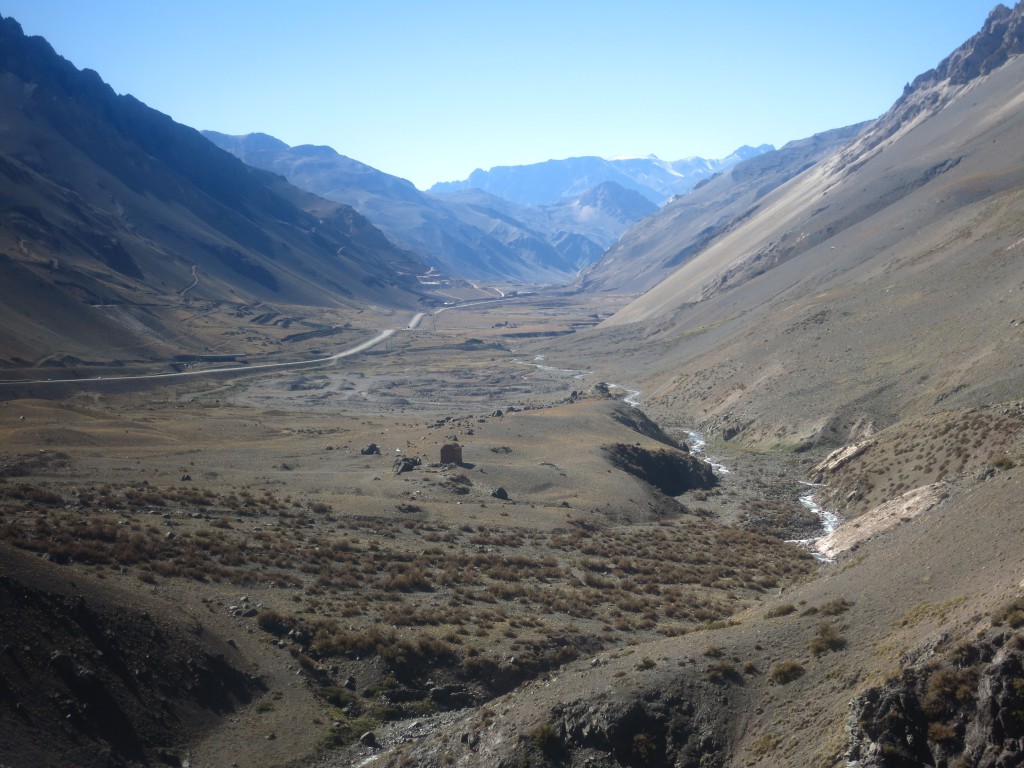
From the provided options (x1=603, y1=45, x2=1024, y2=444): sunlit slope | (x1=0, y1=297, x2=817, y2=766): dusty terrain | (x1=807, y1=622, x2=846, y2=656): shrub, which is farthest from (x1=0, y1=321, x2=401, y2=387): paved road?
(x1=807, y1=622, x2=846, y2=656): shrub

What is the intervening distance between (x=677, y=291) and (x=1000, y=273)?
314 feet

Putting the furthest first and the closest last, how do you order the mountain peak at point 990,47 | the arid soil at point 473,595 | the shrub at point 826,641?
the mountain peak at point 990,47
the shrub at point 826,641
the arid soil at point 473,595

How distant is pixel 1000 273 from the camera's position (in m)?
61.4

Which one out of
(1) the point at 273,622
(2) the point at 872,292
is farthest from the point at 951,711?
(2) the point at 872,292

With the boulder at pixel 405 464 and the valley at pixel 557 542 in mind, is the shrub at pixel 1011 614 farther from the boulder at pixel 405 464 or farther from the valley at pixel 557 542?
the boulder at pixel 405 464

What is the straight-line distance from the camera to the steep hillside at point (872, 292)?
55656 millimetres

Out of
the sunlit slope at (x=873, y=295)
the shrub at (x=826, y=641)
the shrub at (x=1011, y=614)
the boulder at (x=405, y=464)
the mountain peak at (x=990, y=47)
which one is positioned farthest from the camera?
the mountain peak at (x=990, y=47)

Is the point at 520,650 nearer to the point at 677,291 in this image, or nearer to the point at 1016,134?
the point at 1016,134

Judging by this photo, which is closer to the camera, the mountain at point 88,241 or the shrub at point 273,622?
the shrub at point 273,622

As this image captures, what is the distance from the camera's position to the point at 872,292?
252ft

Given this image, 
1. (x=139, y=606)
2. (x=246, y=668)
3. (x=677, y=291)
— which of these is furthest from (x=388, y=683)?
(x=677, y=291)

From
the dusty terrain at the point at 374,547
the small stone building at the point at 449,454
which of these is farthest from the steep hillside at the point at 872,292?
the small stone building at the point at 449,454

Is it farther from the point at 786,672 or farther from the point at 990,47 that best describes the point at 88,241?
the point at 990,47

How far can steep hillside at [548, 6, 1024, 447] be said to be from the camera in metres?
55.7
